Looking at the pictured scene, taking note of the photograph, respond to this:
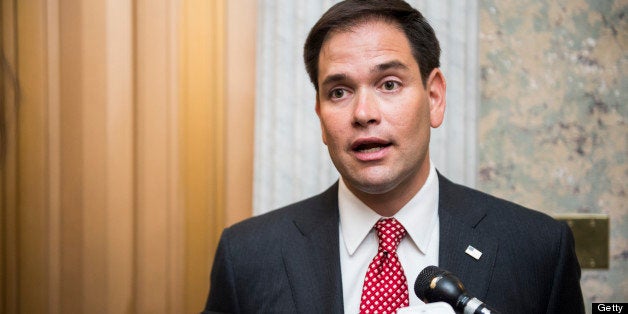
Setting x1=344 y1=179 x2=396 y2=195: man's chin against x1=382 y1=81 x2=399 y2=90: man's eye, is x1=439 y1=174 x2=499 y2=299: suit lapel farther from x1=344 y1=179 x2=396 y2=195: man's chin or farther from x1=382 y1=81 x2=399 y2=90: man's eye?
x1=382 y1=81 x2=399 y2=90: man's eye

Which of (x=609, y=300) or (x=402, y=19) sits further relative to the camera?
(x=609, y=300)

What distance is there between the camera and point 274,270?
1349 millimetres

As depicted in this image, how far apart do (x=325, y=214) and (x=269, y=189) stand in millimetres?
298

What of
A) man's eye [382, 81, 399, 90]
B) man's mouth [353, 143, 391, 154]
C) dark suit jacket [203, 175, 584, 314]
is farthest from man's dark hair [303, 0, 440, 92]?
dark suit jacket [203, 175, 584, 314]

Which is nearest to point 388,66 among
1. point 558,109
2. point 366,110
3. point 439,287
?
point 366,110

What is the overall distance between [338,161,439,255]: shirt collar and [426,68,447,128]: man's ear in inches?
6.4

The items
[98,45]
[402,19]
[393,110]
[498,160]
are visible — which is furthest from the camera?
[498,160]

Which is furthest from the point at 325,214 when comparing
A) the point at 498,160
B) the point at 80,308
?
the point at 80,308

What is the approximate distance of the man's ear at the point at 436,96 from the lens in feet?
4.62

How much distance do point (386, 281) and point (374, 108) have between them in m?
0.40

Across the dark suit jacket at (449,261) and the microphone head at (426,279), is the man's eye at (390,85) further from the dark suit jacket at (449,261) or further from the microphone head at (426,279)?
the microphone head at (426,279)

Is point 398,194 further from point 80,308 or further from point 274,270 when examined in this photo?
point 80,308

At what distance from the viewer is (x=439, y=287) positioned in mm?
837

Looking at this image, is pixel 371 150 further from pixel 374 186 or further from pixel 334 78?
pixel 334 78
